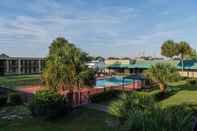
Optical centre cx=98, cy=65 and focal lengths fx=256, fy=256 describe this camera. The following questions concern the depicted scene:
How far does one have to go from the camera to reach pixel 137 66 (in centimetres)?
5481

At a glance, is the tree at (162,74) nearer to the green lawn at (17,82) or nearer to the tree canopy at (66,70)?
the tree canopy at (66,70)

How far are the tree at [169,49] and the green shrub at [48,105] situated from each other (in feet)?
128

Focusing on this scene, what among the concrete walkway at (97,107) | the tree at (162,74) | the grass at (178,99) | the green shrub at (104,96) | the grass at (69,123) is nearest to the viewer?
the grass at (69,123)

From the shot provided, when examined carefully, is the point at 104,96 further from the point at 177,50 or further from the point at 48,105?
the point at 177,50

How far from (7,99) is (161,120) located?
19502 millimetres

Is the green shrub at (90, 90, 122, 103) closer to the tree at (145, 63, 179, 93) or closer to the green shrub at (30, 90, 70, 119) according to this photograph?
the tree at (145, 63, 179, 93)

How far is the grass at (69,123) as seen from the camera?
46.5 feet

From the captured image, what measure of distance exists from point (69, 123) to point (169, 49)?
4049 centimetres

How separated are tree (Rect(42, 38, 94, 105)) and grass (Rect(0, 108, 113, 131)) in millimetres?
2638

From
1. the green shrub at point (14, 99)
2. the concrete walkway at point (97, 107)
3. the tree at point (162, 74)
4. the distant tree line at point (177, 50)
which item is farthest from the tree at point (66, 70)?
the distant tree line at point (177, 50)

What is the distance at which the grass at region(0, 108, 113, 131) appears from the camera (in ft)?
46.5

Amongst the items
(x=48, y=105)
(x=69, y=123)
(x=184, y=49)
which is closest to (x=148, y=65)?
(x=184, y=49)

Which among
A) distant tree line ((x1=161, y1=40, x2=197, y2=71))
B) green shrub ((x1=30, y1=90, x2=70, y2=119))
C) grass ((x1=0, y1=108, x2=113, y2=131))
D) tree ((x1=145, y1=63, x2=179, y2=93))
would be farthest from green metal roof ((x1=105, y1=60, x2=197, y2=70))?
green shrub ((x1=30, y1=90, x2=70, y2=119))

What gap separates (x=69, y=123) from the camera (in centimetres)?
1564
